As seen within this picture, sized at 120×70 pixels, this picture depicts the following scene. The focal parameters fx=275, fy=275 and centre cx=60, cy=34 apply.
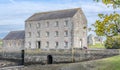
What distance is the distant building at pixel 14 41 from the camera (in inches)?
3563

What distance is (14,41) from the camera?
94250 millimetres

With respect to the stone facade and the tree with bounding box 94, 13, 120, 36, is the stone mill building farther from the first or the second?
the tree with bounding box 94, 13, 120, 36

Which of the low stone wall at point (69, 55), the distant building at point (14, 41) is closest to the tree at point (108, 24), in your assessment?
the low stone wall at point (69, 55)

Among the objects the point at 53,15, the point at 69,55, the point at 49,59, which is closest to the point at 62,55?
the point at 69,55

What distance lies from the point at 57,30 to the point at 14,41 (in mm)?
24120

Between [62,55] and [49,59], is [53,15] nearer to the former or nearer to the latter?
[49,59]

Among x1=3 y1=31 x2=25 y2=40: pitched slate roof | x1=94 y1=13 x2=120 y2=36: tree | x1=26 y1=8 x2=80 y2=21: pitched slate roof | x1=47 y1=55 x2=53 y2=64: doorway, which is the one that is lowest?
x1=47 y1=55 x2=53 y2=64: doorway

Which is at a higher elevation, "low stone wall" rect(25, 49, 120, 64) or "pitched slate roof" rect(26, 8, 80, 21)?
"pitched slate roof" rect(26, 8, 80, 21)

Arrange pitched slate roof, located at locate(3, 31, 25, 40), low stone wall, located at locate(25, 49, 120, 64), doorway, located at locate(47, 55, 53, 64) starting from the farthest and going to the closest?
pitched slate roof, located at locate(3, 31, 25, 40)
doorway, located at locate(47, 55, 53, 64)
low stone wall, located at locate(25, 49, 120, 64)

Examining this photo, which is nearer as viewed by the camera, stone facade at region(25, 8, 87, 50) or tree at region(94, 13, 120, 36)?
tree at region(94, 13, 120, 36)

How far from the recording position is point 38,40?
80.2m

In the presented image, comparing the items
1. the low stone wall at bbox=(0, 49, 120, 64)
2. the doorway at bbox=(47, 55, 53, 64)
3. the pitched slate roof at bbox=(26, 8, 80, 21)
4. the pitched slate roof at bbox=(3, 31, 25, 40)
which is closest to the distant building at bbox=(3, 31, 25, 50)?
the pitched slate roof at bbox=(3, 31, 25, 40)

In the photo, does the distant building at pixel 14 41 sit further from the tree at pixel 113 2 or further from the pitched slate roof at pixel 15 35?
the tree at pixel 113 2

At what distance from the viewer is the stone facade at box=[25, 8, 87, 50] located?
73062 mm
